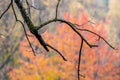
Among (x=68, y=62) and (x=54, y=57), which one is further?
(x=54, y=57)

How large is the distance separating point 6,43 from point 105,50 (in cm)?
432

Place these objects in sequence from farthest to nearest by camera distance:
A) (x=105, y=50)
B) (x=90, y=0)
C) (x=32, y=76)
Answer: (x=90, y=0), (x=105, y=50), (x=32, y=76)

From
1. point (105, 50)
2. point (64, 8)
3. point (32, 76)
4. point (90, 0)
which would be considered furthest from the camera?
point (90, 0)

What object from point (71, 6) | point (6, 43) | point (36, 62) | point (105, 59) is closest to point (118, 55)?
point (105, 59)

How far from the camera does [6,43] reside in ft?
59.4

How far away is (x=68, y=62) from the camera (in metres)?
16.7

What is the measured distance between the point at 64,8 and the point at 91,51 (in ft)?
21.9

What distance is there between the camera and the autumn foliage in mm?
16453

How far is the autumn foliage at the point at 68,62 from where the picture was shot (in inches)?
648

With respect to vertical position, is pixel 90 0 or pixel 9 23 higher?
pixel 9 23

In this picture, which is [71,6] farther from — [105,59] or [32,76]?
[32,76]

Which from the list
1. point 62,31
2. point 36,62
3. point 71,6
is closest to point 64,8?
point 71,6

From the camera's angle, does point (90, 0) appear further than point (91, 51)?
Yes

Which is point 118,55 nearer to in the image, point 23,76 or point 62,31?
point 62,31
